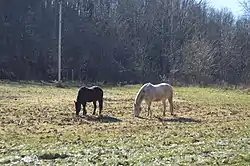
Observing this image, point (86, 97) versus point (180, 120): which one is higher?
point (86, 97)

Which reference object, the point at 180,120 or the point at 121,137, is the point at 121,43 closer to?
the point at 180,120

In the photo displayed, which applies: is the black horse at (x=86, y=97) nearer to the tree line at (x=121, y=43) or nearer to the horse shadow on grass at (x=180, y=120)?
the horse shadow on grass at (x=180, y=120)

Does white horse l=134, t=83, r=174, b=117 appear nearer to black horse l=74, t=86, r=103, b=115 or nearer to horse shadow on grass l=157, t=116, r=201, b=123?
horse shadow on grass l=157, t=116, r=201, b=123

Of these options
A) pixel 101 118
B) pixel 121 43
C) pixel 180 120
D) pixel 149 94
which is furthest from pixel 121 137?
pixel 121 43

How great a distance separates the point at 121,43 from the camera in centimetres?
6944

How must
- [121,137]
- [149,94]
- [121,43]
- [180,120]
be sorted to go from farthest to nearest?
[121,43] → [149,94] → [180,120] → [121,137]

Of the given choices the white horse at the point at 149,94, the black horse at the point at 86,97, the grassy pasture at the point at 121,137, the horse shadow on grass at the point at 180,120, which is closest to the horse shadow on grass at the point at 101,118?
the grassy pasture at the point at 121,137

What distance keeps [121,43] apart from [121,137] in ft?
183

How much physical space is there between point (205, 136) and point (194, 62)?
48049mm

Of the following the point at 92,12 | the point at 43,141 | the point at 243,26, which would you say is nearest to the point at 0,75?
the point at 92,12

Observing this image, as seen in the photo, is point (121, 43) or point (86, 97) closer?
point (86, 97)

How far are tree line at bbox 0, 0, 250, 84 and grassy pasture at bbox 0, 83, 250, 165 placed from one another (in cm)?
3783

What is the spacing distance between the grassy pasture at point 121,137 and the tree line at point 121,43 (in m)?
37.8

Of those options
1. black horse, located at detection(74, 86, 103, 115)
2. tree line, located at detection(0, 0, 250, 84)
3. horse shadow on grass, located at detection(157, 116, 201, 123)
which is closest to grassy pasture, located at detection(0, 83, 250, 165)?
horse shadow on grass, located at detection(157, 116, 201, 123)
